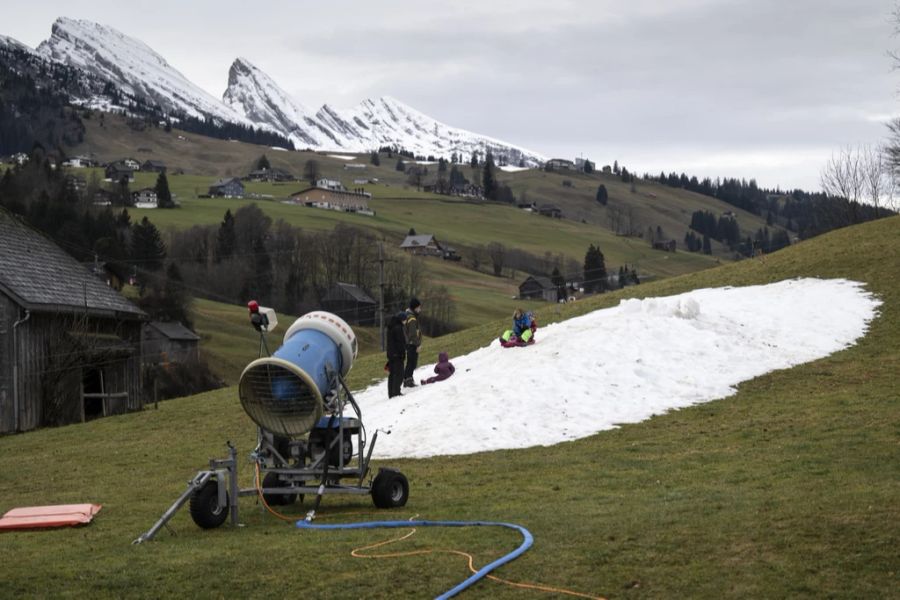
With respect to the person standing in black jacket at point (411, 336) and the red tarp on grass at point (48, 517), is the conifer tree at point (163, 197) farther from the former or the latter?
the red tarp on grass at point (48, 517)

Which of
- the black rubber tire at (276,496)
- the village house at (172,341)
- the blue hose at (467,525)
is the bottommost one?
the village house at (172,341)

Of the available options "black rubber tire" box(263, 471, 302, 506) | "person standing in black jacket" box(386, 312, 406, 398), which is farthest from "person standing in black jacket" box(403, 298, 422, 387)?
"black rubber tire" box(263, 471, 302, 506)

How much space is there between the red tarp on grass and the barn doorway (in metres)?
28.2

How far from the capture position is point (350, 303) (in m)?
126

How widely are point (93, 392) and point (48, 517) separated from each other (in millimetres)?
30011

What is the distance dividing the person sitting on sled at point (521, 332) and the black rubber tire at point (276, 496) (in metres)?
13.5

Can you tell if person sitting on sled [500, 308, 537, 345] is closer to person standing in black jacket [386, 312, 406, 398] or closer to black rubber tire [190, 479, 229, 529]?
person standing in black jacket [386, 312, 406, 398]

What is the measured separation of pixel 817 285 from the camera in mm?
38625

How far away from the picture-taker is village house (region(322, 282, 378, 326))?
120m

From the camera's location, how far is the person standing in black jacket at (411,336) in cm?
2736

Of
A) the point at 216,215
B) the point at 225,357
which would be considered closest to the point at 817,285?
the point at 225,357

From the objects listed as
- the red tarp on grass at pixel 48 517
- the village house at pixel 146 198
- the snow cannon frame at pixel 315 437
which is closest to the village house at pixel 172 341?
the red tarp on grass at pixel 48 517

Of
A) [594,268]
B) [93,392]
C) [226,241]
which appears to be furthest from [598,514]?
[594,268]

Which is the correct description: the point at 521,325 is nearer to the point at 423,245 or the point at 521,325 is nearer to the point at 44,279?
the point at 44,279
